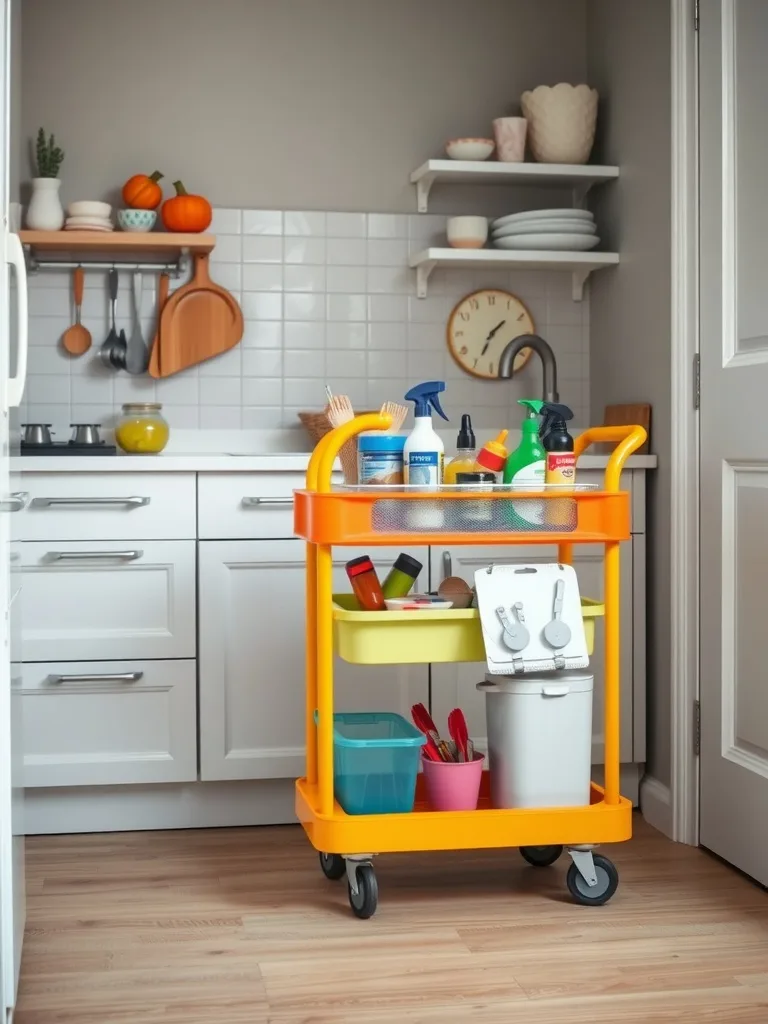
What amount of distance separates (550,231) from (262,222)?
32.3 inches

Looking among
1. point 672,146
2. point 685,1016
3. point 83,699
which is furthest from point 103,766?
point 672,146

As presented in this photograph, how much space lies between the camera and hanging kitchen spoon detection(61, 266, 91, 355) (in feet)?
11.6

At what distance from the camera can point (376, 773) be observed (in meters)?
2.54

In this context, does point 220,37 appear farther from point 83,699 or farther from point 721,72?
point 83,699

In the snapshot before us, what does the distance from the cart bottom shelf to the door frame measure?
469mm

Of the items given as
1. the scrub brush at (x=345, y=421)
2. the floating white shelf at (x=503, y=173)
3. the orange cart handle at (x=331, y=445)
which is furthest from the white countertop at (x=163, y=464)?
the floating white shelf at (x=503, y=173)

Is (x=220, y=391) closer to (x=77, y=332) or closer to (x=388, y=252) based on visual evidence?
(x=77, y=332)

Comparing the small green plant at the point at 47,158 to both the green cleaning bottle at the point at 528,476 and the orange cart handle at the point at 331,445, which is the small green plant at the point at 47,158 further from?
the green cleaning bottle at the point at 528,476

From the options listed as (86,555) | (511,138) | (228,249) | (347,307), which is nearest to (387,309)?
(347,307)

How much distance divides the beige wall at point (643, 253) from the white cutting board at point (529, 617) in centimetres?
68

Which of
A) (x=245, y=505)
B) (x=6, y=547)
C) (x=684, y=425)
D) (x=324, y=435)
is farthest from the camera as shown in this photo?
(x=324, y=435)

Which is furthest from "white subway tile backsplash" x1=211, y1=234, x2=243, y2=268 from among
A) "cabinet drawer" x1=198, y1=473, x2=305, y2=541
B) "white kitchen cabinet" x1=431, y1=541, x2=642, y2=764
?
"white kitchen cabinet" x1=431, y1=541, x2=642, y2=764

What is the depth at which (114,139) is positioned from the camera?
3.58 meters

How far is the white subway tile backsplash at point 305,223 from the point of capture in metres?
3.66
